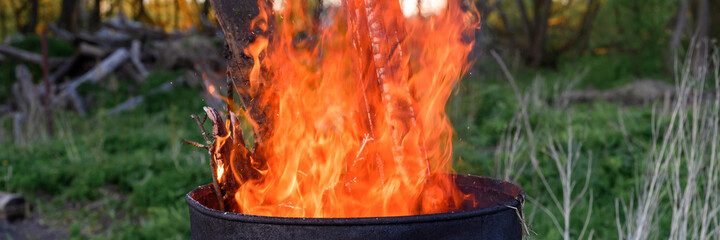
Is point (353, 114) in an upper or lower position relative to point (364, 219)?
upper

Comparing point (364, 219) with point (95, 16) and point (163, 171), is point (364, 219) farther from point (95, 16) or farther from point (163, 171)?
point (95, 16)

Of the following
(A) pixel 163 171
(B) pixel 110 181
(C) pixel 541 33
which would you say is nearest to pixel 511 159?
(A) pixel 163 171

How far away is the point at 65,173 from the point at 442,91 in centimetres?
458

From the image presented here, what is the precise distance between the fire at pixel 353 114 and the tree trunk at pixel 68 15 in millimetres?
14113

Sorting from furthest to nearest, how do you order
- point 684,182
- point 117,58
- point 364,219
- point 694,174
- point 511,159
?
point 117,58 → point 684,182 → point 511,159 → point 694,174 → point 364,219

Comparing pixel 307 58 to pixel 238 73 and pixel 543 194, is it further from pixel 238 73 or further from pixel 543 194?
pixel 543 194

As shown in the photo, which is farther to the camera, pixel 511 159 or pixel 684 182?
pixel 684 182

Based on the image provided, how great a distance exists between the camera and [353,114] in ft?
6.58

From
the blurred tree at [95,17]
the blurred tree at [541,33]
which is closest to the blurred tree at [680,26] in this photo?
the blurred tree at [541,33]

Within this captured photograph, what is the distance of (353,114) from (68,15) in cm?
1492

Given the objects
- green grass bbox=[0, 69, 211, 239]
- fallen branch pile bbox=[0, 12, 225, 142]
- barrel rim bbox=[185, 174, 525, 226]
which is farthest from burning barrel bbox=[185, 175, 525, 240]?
fallen branch pile bbox=[0, 12, 225, 142]

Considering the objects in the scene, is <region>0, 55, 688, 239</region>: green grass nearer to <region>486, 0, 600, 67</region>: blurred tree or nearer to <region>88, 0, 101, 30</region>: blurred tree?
<region>486, 0, 600, 67</region>: blurred tree

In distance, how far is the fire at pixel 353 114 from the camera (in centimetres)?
193

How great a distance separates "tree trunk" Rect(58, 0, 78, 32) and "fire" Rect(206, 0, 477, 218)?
46.3ft
